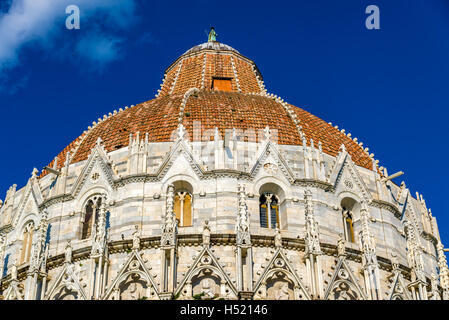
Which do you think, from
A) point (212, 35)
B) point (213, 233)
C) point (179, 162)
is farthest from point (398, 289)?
point (212, 35)

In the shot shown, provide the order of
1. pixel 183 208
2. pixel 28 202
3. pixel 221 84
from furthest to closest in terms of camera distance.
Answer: pixel 221 84, pixel 28 202, pixel 183 208

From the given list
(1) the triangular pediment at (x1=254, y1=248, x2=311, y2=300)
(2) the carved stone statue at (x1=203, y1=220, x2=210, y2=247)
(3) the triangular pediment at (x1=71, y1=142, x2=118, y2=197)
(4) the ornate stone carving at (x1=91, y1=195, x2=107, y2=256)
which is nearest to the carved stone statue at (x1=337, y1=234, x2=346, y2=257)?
(1) the triangular pediment at (x1=254, y1=248, x2=311, y2=300)

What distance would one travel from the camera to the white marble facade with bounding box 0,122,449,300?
2973cm

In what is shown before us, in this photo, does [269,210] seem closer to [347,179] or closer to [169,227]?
[347,179]

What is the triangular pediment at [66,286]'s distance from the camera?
30844 millimetres

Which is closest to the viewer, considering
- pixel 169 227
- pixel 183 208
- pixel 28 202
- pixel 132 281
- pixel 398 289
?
pixel 169 227

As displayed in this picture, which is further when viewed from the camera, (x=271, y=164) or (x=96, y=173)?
(x=96, y=173)

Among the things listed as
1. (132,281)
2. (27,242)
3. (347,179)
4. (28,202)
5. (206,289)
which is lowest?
(206,289)

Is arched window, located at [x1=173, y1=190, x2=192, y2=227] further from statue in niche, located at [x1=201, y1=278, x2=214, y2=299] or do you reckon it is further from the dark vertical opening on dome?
the dark vertical opening on dome

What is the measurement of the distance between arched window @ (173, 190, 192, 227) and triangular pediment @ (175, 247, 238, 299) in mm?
2800

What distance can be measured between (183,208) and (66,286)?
630 centimetres

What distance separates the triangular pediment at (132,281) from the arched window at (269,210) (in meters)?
→ 6.12

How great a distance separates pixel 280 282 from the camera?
30.1 m

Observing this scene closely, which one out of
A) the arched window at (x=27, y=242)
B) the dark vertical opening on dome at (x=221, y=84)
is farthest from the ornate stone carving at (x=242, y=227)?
the dark vertical opening on dome at (x=221, y=84)
